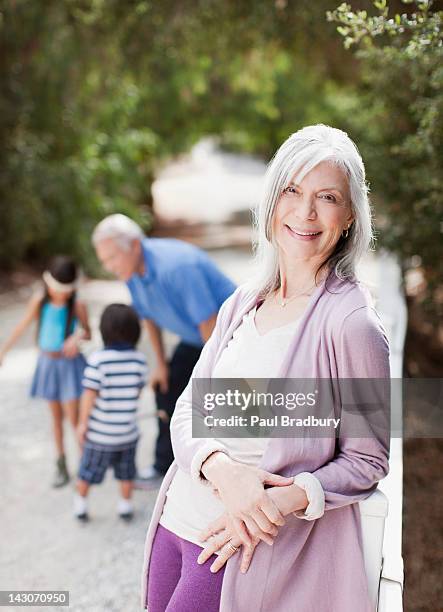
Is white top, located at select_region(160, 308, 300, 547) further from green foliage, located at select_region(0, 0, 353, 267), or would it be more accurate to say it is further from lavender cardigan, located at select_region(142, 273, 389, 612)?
green foliage, located at select_region(0, 0, 353, 267)

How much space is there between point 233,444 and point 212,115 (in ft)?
61.9

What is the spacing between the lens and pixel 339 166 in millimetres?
1849

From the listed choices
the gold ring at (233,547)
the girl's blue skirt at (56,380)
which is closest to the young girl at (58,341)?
the girl's blue skirt at (56,380)

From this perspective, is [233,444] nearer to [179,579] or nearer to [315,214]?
[179,579]

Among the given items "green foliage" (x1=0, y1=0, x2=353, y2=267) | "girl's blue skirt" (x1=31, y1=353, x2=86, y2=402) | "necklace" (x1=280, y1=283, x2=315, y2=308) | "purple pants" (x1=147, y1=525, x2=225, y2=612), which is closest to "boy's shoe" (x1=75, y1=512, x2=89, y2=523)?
"girl's blue skirt" (x1=31, y1=353, x2=86, y2=402)

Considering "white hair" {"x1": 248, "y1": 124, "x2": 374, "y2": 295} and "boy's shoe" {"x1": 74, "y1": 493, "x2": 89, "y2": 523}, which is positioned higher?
→ "white hair" {"x1": 248, "y1": 124, "x2": 374, "y2": 295}

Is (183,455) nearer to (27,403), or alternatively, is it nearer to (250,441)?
(250,441)

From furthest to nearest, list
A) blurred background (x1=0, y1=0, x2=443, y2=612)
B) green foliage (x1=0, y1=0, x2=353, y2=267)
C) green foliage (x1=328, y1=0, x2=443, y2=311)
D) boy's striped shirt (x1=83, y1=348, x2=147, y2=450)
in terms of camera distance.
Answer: green foliage (x1=0, y1=0, x2=353, y2=267) < blurred background (x1=0, y1=0, x2=443, y2=612) < boy's striped shirt (x1=83, y1=348, x2=147, y2=450) < green foliage (x1=328, y1=0, x2=443, y2=311)

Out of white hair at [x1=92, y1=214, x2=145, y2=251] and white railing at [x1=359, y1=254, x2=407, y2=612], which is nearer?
white railing at [x1=359, y1=254, x2=407, y2=612]

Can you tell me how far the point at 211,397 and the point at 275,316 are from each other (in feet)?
1.02

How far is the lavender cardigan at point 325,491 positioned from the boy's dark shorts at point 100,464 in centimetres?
255

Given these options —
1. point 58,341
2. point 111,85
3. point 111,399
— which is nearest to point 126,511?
point 111,399

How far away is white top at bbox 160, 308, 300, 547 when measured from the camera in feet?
6.25

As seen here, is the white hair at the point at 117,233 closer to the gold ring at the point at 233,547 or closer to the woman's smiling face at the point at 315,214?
the woman's smiling face at the point at 315,214
